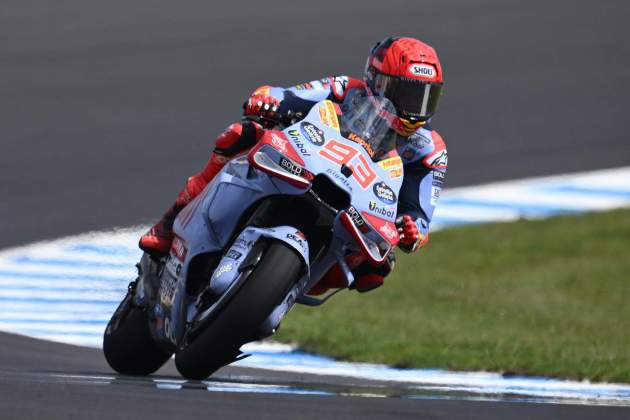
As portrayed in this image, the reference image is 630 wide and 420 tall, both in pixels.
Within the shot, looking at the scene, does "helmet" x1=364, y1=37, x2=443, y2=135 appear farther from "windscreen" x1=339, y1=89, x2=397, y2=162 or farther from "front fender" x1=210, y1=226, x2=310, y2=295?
"front fender" x1=210, y1=226, x2=310, y2=295

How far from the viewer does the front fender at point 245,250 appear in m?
5.90

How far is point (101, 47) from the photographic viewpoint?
14.7 metres

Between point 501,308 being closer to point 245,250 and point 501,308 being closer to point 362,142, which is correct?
point 362,142

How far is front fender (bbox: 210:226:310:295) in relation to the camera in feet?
19.4

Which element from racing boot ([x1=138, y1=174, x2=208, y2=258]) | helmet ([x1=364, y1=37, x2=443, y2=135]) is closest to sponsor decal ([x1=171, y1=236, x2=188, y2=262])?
racing boot ([x1=138, y1=174, x2=208, y2=258])

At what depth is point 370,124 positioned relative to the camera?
6.43 metres

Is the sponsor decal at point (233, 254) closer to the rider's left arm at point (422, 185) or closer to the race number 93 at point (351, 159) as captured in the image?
the race number 93 at point (351, 159)

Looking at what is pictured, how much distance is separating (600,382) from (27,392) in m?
3.76

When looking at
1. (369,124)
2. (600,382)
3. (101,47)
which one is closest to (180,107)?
(101,47)

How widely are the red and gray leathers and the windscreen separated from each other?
210 millimetres

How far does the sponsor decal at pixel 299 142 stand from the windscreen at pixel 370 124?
0.21 metres

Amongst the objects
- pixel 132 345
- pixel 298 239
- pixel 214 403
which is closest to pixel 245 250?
pixel 298 239

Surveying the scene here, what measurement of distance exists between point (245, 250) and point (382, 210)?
0.62 metres

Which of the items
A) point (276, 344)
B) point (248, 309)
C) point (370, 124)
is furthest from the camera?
point (276, 344)
